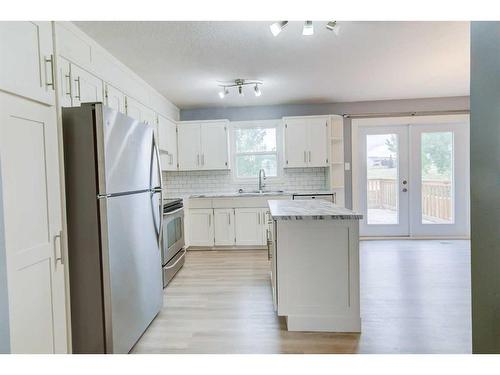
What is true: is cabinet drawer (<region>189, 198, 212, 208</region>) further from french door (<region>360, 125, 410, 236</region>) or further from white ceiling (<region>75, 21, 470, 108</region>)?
french door (<region>360, 125, 410, 236</region>)

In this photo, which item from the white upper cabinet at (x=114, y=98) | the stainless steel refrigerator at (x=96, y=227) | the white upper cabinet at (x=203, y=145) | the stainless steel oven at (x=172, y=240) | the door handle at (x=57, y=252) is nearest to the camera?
the door handle at (x=57, y=252)

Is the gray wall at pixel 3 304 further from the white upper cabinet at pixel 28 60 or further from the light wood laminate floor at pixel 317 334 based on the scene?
the light wood laminate floor at pixel 317 334

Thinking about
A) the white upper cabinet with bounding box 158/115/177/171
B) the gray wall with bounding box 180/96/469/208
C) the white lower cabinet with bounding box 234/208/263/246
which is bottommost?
the white lower cabinet with bounding box 234/208/263/246

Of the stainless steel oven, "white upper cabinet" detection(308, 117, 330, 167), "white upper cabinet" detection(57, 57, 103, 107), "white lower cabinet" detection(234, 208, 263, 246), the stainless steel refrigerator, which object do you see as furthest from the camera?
"white upper cabinet" detection(308, 117, 330, 167)

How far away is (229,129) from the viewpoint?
16.8 ft

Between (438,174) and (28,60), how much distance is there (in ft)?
18.4

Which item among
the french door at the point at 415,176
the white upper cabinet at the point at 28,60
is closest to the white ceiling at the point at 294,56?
the french door at the point at 415,176

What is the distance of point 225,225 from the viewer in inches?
183

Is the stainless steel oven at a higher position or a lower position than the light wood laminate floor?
higher

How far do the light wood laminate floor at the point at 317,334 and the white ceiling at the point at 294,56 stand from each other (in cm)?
235

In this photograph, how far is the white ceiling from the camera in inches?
96.2

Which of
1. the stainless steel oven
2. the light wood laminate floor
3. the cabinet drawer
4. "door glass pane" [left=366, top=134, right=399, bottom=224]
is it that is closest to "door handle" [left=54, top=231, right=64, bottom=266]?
the light wood laminate floor

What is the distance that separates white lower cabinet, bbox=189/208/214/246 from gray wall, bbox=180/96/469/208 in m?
1.71

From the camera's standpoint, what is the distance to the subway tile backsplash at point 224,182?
5156 millimetres
